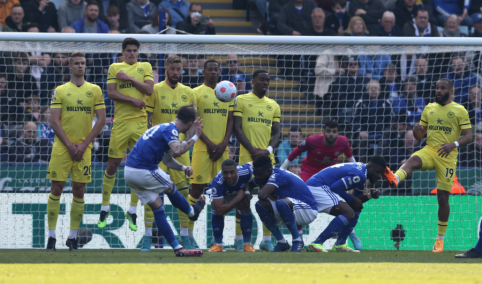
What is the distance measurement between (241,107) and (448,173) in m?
2.97

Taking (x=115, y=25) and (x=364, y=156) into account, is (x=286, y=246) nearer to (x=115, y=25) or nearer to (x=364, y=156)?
(x=364, y=156)

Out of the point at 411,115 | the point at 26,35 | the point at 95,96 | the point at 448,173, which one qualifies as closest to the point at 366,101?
the point at 411,115

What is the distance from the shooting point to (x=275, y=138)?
8578 millimetres

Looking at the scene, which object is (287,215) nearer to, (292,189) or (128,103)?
(292,189)

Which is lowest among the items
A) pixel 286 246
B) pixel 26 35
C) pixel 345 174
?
pixel 286 246

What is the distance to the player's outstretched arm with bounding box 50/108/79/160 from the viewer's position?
25.3 feet

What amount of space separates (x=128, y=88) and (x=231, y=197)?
1936mm

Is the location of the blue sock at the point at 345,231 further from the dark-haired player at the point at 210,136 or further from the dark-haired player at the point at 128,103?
the dark-haired player at the point at 128,103

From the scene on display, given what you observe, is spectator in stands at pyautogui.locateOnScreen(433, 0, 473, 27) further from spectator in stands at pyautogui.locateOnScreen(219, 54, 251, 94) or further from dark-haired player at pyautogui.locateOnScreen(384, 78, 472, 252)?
spectator in stands at pyautogui.locateOnScreen(219, 54, 251, 94)

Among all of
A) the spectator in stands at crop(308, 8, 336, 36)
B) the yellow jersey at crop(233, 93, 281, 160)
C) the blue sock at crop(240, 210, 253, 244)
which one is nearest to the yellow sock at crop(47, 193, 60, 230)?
the blue sock at crop(240, 210, 253, 244)

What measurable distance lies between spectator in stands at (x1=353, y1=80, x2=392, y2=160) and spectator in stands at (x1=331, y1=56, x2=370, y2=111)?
0.44 feet

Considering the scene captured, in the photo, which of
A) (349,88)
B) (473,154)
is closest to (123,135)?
(349,88)

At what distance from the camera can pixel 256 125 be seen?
8.45 m

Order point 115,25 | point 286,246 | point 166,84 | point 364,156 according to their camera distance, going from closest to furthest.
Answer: point 286,246 → point 166,84 → point 364,156 → point 115,25
